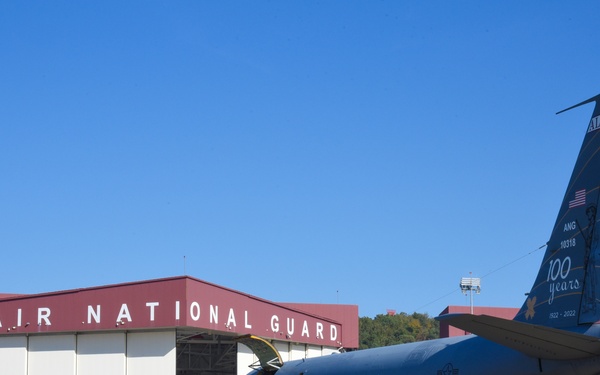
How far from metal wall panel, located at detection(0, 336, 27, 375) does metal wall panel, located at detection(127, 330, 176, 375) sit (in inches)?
191

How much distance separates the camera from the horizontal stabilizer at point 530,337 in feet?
42.8

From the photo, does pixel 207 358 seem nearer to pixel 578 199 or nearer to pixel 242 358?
pixel 242 358

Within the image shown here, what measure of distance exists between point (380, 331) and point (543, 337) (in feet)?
290

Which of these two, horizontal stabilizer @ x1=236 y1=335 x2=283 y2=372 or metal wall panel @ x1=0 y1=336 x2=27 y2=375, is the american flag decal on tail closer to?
horizontal stabilizer @ x1=236 y1=335 x2=283 y2=372

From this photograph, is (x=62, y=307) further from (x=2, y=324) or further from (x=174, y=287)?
(x=174, y=287)

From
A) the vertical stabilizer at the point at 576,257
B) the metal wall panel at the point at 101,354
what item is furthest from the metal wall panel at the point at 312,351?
the vertical stabilizer at the point at 576,257

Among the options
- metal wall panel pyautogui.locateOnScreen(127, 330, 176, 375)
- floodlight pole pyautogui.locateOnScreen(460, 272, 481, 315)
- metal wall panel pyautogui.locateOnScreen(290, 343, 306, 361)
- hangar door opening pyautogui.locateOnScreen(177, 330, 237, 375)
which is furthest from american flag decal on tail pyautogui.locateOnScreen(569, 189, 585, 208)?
floodlight pole pyautogui.locateOnScreen(460, 272, 481, 315)

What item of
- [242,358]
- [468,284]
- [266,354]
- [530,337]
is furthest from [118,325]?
[468,284]

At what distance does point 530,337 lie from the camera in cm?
1353

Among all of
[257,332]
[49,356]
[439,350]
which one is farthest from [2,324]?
[439,350]

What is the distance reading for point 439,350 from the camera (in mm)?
17641

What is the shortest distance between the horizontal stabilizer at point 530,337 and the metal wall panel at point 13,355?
2681 cm

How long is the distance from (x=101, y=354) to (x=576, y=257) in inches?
933

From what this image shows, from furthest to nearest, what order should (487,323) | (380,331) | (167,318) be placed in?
(380,331)
(167,318)
(487,323)
